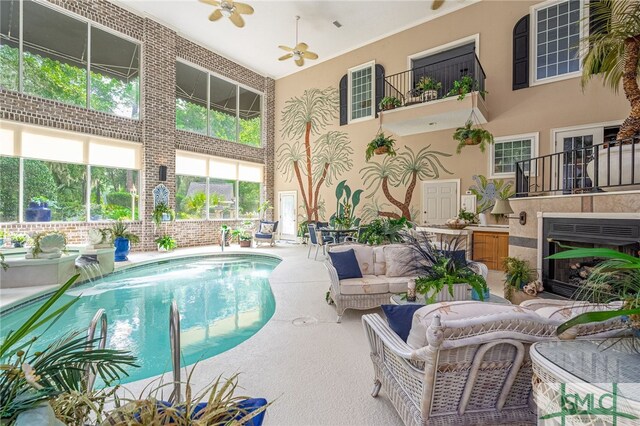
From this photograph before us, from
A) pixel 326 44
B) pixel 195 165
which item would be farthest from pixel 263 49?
pixel 195 165

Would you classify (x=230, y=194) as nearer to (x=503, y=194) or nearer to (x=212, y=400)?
(x=503, y=194)

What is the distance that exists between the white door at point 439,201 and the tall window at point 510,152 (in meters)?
0.94

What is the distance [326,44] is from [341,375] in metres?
9.82

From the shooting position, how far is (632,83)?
3854mm

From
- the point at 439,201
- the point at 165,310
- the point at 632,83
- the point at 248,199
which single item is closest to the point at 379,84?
the point at 439,201

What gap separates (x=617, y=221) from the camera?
3.46m

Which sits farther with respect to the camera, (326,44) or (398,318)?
(326,44)

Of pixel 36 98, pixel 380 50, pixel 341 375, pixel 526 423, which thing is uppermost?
pixel 380 50

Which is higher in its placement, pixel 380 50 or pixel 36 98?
pixel 380 50

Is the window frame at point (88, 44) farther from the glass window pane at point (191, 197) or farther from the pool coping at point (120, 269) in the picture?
the pool coping at point (120, 269)

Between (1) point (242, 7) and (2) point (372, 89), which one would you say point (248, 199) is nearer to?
(2) point (372, 89)

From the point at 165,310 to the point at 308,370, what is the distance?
8.65ft

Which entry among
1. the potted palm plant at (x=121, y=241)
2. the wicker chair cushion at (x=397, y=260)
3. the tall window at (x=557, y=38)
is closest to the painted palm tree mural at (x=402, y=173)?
the tall window at (x=557, y=38)

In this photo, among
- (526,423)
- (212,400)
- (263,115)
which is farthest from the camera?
(263,115)
